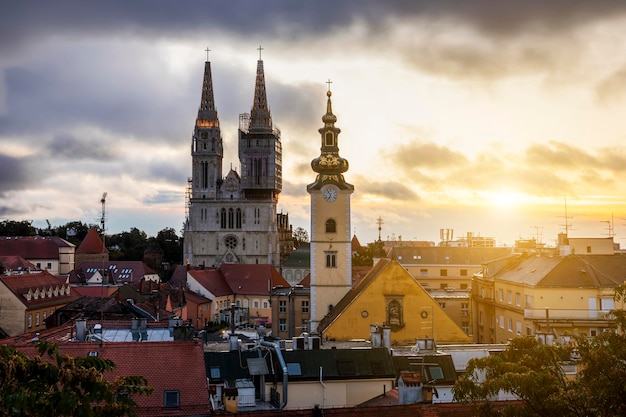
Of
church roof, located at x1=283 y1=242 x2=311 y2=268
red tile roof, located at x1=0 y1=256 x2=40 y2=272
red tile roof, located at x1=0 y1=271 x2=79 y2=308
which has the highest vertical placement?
church roof, located at x1=283 y1=242 x2=311 y2=268

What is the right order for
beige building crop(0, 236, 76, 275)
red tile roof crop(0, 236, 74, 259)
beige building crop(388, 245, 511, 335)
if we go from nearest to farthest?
beige building crop(388, 245, 511, 335), red tile roof crop(0, 236, 74, 259), beige building crop(0, 236, 76, 275)

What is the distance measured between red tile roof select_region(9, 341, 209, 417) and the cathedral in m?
104

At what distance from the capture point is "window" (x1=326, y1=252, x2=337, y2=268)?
5384 centimetres

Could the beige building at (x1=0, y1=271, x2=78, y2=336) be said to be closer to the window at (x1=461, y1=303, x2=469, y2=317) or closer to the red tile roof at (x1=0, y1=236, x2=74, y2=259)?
the window at (x1=461, y1=303, x2=469, y2=317)

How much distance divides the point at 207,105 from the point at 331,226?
9669cm

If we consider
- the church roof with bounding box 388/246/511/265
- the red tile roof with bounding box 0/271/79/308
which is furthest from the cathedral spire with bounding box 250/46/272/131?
the red tile roof with bounding box 0/271/79/308

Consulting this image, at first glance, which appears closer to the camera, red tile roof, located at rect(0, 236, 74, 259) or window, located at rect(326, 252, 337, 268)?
window, located at rect(326, 252, 337, 268)

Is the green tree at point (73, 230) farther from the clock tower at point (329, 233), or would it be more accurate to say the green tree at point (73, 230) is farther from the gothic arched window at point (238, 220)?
the clock tower at point (329, 233)

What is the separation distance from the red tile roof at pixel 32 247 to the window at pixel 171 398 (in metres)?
102

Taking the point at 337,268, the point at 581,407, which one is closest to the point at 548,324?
the point at 337,268

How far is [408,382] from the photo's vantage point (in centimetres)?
2434

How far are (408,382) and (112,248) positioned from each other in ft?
481

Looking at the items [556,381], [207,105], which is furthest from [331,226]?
[207,105]

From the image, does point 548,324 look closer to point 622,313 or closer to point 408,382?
point 408,382
